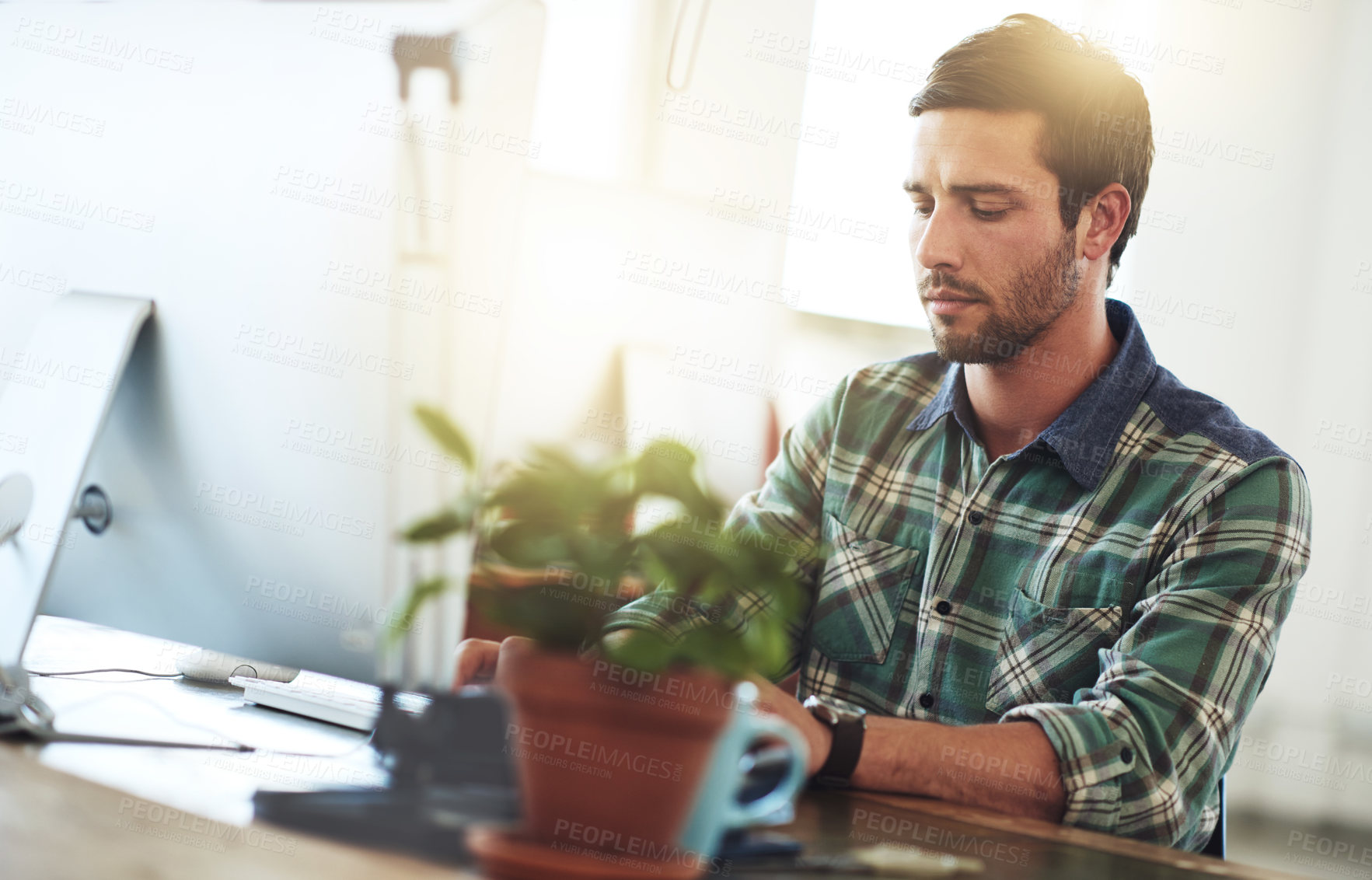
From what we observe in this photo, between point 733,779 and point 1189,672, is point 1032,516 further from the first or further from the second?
point 733,779

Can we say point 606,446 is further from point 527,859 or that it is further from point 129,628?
point 527,859

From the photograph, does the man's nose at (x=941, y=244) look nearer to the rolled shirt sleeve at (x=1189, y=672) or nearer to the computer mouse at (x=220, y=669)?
the rolled shirt sleeve at (x=1189, y=672)

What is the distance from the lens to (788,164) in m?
2.71

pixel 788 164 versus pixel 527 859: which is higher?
pixel 788 164

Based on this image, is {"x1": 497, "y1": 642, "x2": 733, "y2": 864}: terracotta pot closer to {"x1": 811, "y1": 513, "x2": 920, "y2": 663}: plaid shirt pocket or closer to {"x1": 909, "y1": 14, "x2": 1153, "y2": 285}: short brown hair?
{"x1": 811, "y1": 513, "x2": 920, "y2": 663}: plaid shirt pocket

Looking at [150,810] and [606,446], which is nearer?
[150,810]

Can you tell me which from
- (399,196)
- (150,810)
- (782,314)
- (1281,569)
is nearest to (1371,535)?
(782,314)

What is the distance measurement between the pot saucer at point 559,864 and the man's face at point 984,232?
1043 mm

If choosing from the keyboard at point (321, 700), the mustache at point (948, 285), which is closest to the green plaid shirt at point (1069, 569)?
the mustache at point (948, 285)

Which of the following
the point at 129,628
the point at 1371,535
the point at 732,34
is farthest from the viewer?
the point at 732,34

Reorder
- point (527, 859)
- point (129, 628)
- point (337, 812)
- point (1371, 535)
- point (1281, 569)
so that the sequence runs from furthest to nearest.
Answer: point (1371, 535) < point (1281, 569) < point (129, 628) < point (337, 812) < point (527, 859)

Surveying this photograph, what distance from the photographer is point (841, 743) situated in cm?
86

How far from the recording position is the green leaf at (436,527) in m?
0.40

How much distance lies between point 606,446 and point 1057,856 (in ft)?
6.92
